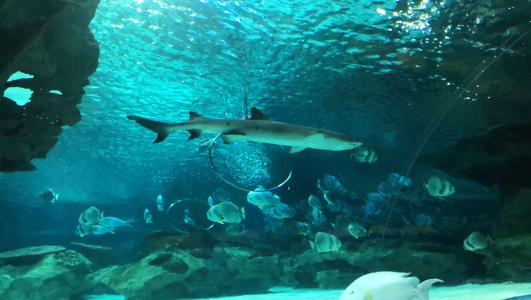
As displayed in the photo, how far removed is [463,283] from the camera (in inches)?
336

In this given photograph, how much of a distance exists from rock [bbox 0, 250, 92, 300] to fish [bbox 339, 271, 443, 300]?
961cm

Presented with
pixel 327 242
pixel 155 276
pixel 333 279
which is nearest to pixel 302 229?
pixel 333 279

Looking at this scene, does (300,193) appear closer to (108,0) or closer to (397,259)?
(397,259)

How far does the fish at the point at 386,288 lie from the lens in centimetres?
226

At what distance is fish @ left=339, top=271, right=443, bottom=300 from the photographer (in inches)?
89.1

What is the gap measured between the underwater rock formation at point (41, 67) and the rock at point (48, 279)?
5.09 m

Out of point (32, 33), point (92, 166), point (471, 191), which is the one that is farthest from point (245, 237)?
point (471, 191)

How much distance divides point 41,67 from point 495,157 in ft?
32.5

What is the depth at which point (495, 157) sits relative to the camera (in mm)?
9398

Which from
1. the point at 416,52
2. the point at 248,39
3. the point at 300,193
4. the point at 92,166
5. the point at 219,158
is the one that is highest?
the point at 416,52

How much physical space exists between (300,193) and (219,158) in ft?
19.5

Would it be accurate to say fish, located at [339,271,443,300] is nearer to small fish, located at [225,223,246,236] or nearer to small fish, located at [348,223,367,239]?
small fish, located at [348,223,367,239]

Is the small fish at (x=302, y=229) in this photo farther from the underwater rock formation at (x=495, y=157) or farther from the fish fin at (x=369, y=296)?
the fish fin at (x=369, y=296)

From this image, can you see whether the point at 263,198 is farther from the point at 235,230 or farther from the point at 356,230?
the point at 356,230
